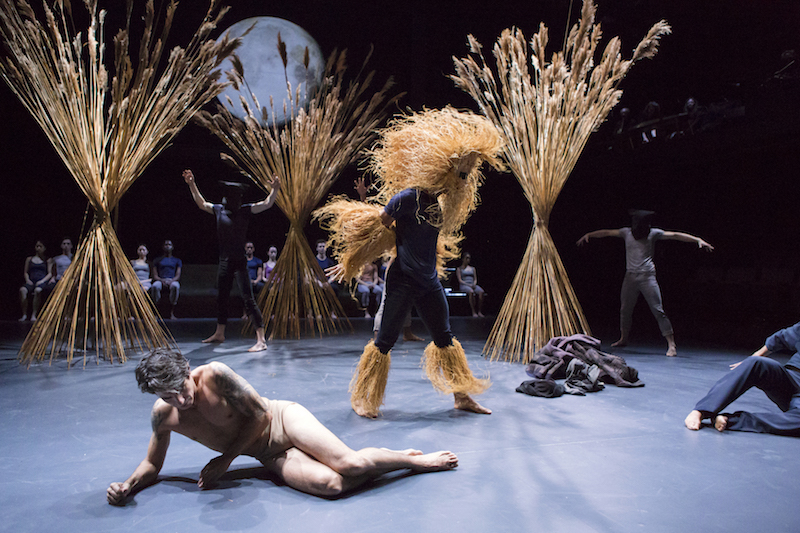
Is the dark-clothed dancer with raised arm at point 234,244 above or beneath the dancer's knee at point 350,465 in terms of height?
above

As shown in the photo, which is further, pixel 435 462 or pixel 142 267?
pixel 142 267

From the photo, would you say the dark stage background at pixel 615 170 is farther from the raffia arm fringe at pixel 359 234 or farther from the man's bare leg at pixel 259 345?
the raffia arm fringe at pixel 359 234

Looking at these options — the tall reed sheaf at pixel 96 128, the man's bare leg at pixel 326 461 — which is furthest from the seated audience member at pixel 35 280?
the man's bare leg at pixel 326 461

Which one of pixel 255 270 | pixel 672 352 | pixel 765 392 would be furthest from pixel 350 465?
pixel 255 270

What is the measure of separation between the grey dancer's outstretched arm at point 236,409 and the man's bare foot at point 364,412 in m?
0.91

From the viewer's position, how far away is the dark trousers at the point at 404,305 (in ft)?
8.65

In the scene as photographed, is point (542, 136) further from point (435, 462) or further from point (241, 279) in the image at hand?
point (435, 462)

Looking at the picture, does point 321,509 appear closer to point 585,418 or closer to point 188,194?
point 585,418

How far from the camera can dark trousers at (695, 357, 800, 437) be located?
2357 mm

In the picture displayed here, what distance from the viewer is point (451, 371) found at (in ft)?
8.89

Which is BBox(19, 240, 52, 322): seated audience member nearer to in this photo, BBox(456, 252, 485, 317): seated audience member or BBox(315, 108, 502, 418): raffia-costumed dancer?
BBox(315, 108, 502, 418): raffia-costumed dancer

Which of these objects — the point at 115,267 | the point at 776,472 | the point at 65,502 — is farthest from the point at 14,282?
the point at 776,472

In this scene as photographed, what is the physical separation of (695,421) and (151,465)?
7.68 ft

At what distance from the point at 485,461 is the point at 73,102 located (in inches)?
144
